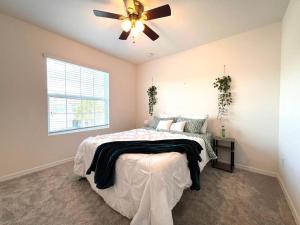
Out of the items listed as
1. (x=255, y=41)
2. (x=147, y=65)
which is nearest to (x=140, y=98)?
(x=147, y=65)

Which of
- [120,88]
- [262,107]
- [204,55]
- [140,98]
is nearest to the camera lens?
[262,107]

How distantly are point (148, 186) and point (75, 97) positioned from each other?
2907mm

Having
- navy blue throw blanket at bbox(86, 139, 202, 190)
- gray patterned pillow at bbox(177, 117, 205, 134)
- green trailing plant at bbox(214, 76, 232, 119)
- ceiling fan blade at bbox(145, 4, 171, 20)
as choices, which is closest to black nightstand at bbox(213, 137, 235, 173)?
gray patterned pillow at bbox(177, 117, 205, 134)

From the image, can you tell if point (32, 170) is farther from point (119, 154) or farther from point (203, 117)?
point (203, 117)

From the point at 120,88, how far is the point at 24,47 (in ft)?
7.58

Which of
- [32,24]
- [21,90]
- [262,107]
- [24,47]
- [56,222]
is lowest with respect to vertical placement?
[56,222]

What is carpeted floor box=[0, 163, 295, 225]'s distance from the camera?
1.56m

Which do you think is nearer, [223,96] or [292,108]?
[292,108]

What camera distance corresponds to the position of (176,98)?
3.91 metres

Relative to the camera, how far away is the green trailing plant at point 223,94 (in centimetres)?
302

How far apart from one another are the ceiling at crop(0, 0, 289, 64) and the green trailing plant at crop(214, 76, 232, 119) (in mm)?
923

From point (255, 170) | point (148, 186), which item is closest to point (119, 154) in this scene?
point (148, 186)

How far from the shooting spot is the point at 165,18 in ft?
7.78

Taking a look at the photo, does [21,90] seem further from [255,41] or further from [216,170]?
[255,41]
